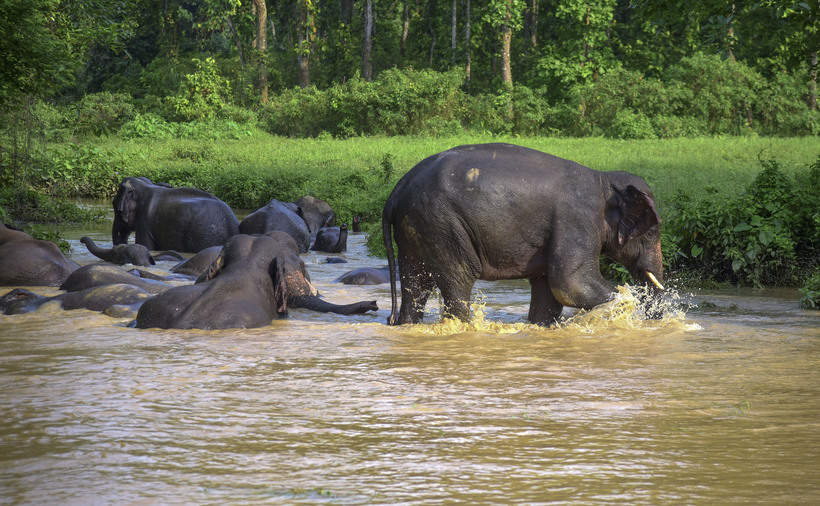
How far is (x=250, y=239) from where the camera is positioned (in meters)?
7.72

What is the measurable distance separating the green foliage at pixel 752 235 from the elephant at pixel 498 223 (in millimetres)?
3026

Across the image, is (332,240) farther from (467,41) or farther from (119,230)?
(467,41)

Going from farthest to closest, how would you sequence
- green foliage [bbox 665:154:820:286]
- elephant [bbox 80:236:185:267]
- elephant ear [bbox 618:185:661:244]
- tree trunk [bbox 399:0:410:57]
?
1. tree trunk [bbox 399:0:410:57]
2. elephant [bbox 80:236:185:267]
3. green foliage [bbox 665:154:820:286]
4. elephant ear [bbox 618:185:661:244]

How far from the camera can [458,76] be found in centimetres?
3547

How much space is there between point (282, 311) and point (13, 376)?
252cm

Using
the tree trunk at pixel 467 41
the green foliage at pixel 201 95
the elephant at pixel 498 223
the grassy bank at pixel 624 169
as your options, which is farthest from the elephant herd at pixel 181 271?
the tree trunk at pixel 467 41

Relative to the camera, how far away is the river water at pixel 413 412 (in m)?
3.51

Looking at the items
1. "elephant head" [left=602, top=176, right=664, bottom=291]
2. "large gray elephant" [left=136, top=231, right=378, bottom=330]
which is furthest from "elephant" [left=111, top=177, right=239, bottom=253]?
"elephant head" [left=602, top=176, right=664, bottom=291]

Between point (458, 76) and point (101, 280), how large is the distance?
2836 centimetres

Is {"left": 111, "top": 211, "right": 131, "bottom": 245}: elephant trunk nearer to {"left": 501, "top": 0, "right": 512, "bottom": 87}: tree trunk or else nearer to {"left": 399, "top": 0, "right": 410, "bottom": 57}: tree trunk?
{"left": 501, "top": 0, "right": 512, "bottom": 87}: tree trunk

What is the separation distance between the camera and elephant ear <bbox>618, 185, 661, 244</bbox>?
6.95 m

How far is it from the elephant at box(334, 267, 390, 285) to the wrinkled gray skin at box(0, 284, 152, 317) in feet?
8.96

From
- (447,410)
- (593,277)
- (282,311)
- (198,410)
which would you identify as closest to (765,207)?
(593,277)

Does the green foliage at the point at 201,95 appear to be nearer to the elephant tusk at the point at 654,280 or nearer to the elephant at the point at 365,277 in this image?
the elephant at the point at 365,277
